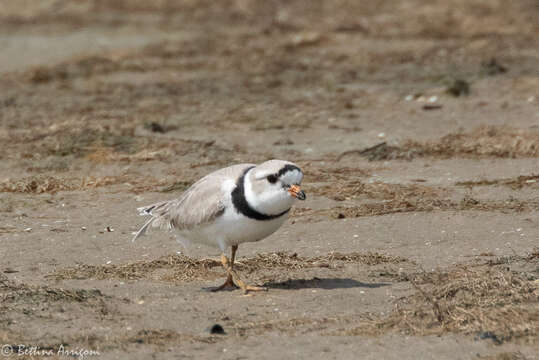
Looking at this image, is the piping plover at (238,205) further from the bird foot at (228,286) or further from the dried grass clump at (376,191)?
the dried grass clump at (376,191)

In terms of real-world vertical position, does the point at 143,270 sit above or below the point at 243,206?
below

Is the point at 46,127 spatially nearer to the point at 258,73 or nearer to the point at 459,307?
the point at 258,73

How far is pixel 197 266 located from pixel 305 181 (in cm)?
262

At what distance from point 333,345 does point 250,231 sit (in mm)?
1006

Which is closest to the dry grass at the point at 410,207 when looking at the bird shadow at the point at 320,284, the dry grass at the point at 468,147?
the bird shadow at the point at 320,284

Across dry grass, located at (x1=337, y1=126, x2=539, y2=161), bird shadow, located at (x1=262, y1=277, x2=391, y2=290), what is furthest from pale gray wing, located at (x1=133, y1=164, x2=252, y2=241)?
dry grass, located at (x1=337, y1=126, x2=539, y2=161)

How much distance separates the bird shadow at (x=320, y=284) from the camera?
6379 millimetres

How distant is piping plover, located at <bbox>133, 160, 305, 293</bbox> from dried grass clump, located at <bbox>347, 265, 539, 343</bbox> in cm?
88

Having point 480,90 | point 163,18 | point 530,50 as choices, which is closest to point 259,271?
point 480,90

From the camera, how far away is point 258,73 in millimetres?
16172

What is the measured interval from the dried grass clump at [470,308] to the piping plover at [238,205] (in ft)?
2.88

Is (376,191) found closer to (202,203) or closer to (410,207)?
(410,207)

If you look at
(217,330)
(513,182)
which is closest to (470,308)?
(217,330)

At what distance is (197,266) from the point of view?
6.98 m
